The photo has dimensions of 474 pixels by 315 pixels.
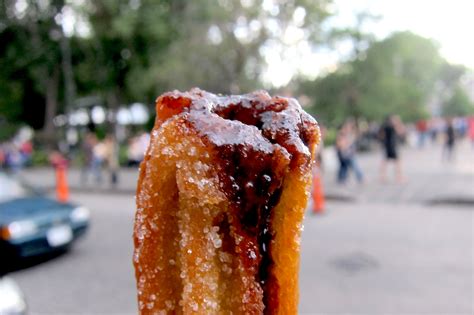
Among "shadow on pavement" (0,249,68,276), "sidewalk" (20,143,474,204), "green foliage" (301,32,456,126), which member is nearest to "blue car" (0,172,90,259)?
"shadow on pavement" (0,249,68,276)

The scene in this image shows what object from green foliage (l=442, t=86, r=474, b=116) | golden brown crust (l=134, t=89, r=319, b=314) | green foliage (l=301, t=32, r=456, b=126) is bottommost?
A: golden brown crust (l=134, t=89, r=319, b=314)

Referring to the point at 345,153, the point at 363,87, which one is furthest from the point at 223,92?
the point at 363,87

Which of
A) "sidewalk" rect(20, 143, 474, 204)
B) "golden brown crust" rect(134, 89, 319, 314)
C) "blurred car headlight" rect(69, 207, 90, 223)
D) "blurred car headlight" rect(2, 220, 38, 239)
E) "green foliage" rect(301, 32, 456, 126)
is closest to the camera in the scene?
"golden brown crust" rect(134, 89, 319, 314)

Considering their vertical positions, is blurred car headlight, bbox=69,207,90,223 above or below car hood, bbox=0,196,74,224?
below

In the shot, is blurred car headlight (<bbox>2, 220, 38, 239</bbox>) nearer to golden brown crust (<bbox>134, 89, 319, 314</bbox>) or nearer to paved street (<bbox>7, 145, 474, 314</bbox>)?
paved street (<bbox>7, 145, 474, 314</bbox>)

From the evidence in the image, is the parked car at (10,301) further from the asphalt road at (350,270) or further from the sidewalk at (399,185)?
the sidewalk at (399,185)

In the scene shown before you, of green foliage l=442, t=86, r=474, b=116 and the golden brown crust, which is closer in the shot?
the golden brown crust

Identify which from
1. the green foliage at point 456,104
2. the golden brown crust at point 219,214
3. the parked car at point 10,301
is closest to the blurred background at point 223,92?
the parked car at point 10,301

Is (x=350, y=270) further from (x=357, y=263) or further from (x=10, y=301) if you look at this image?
(x=10, y=301)
